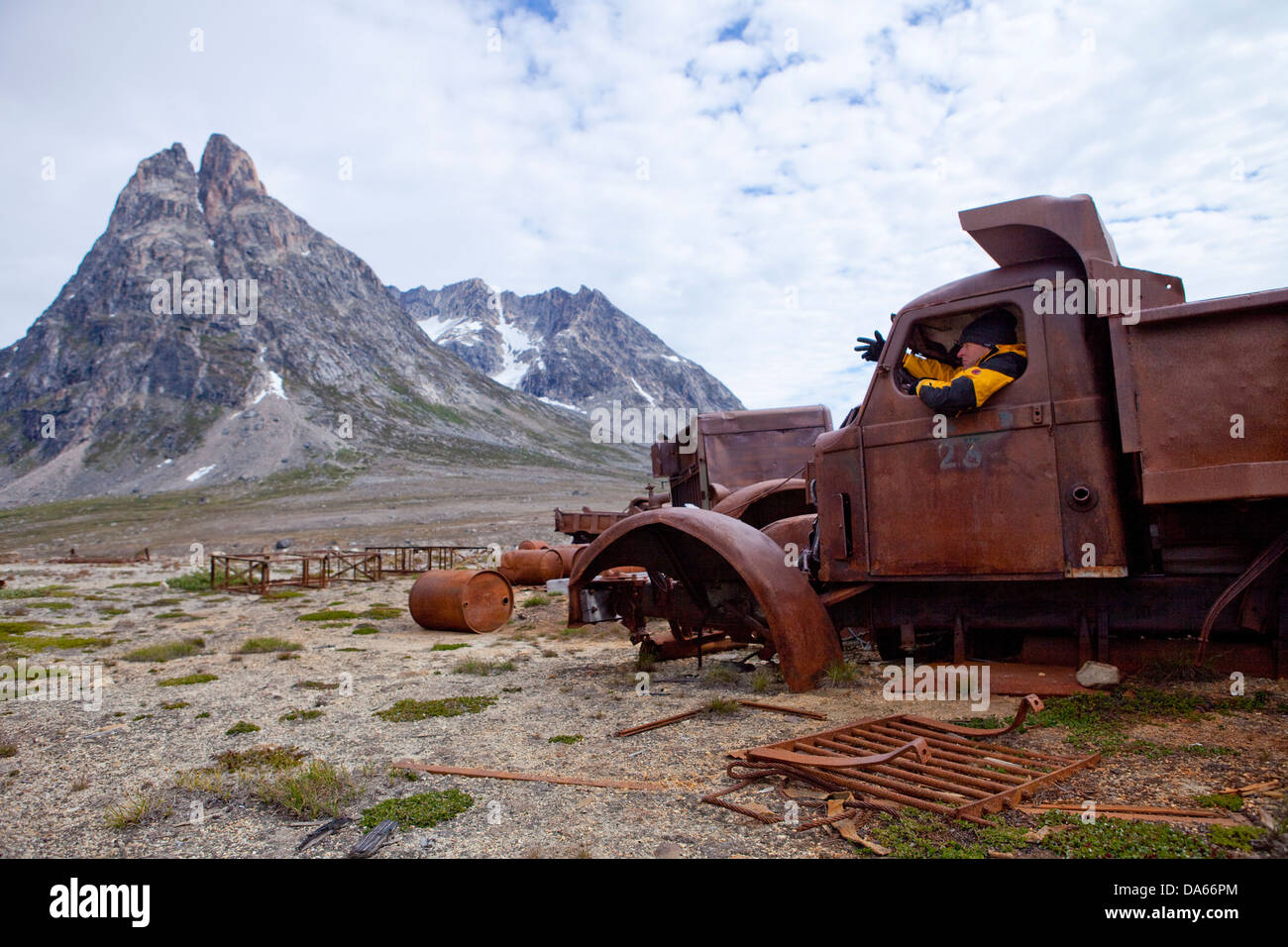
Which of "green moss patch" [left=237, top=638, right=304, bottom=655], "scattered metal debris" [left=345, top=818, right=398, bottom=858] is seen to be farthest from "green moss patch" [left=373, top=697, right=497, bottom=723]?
"green moss patch" [left=237, top=638, right=304, bottom=655]

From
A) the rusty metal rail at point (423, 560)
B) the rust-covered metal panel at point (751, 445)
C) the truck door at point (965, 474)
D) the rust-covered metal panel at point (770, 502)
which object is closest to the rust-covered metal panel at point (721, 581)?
the truck door at point (965, 474)

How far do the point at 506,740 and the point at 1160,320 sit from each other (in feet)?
14.1

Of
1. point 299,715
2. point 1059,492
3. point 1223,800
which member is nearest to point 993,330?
point 1059,492

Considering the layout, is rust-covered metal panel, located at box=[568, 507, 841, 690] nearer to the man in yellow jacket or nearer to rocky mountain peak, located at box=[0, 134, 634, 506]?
the man in yellow jacket

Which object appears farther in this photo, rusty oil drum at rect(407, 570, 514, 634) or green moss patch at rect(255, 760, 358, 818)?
rusty oil drum at rect(407, 570, 514, 634)

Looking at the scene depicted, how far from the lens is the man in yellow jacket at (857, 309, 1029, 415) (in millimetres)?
4426

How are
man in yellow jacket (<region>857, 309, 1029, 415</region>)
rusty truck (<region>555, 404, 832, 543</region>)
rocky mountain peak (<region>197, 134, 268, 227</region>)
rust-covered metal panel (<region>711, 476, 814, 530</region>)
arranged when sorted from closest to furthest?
man in yellow jacket (<region>857, 309, 1029, 415</region>) < rust-covered metal panel (<region>711, 476, 814, 530</region>) < rusty truck (<region>555, 404, 832, 543</region>) < rocky mountain peak (<region>197, 134, 268, 227</region>)

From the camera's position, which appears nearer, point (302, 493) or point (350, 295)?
point (302, 493)

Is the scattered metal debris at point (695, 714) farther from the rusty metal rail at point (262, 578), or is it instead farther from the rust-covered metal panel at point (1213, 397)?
the rusty metal rail at point (262, 578)

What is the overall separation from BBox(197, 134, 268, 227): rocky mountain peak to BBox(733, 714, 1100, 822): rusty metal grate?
422 feet
